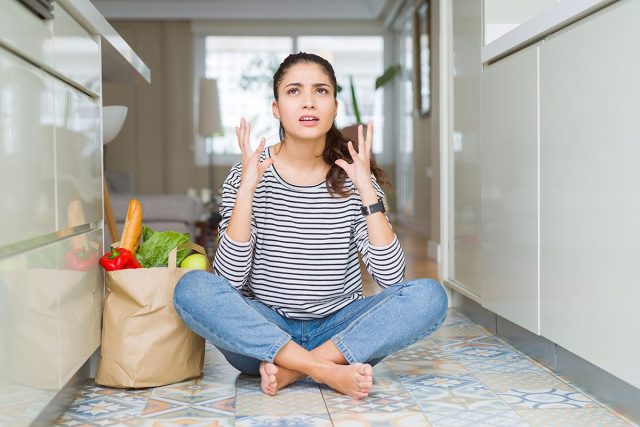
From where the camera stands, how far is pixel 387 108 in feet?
30.6

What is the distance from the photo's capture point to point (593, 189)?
176 centimetres

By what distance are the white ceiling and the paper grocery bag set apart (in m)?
6.97

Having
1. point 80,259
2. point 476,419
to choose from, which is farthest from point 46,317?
point 476,419

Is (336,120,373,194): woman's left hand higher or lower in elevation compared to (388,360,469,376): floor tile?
higher

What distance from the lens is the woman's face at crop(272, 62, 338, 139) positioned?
6.53ft

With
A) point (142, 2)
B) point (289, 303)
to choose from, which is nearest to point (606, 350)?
point (289, 303)

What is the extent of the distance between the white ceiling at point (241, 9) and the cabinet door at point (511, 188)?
6229 mm

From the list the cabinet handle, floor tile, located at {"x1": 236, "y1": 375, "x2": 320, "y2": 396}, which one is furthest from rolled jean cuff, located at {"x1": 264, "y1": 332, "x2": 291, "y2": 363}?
the cabinet handle

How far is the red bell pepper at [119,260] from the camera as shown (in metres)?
2.00

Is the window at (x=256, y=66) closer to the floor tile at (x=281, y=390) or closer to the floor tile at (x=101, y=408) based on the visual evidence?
the floor tile at (x=281, y=390)

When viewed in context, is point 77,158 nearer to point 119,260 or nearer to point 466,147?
point 119,260

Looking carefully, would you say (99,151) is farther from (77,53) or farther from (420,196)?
(420,196)

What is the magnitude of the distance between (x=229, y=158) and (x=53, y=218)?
7533 mm

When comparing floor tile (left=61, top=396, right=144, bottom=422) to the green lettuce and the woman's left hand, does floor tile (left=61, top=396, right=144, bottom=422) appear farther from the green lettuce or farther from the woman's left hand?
the woman's left hand
